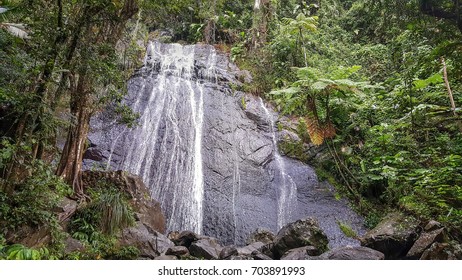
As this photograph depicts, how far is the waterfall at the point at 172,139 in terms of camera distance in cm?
863

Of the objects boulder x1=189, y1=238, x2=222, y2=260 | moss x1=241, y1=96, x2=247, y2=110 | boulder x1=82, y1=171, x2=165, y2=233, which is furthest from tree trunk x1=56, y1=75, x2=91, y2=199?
moss x1=241, y1=96, x2=247, y2=110

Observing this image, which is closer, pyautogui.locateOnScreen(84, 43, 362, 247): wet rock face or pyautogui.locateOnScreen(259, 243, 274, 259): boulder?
pyautogui.locateOnScreen(259, 243, 274, 259): boulder

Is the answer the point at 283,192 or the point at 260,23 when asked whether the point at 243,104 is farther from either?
the point at 260,23

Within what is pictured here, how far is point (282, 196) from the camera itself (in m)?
9.38

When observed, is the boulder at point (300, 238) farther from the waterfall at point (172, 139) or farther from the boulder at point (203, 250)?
the waterfall at point (172, 139)

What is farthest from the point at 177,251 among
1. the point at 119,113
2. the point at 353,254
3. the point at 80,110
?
the point at 80,110

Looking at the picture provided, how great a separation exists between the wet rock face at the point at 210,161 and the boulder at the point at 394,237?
1.53 m

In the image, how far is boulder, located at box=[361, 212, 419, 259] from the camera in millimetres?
6043

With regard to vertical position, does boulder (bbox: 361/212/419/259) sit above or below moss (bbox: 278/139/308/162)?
below

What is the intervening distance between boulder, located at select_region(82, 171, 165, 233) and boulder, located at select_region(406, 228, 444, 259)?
15.6 feet

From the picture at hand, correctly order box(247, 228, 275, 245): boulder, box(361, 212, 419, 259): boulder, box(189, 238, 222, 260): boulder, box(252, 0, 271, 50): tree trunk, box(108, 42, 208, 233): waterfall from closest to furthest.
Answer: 1. box(189, 238, 222, 260): boulder
2. box(361, 212, 419, 259): boulder
3. box(247, 228, 275, 245): boulder
4. box(108, 42, 208, 233): waterfall
5. box(252, 0, 271, 50): tree trunk

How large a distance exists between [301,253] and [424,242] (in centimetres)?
203

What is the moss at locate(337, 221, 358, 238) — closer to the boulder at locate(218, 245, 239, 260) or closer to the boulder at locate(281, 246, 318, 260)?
the boulder at locate(281, 246, 318, 260)

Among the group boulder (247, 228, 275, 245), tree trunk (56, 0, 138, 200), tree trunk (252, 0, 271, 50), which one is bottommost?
boulder (247, 228, 275, 245)
